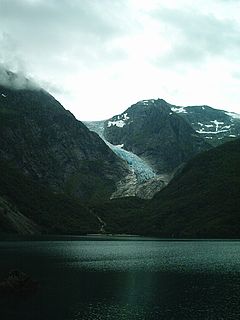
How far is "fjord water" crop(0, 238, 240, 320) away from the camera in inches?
3250

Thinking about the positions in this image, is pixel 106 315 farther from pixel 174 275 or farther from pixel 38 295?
pixel 174 275

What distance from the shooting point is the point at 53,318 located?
3024 inches

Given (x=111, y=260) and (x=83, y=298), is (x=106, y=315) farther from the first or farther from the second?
(x=111, y=260)

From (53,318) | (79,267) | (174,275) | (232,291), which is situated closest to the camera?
(53,318)

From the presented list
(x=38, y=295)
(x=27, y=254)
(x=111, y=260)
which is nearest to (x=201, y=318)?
(x=38, y=295)

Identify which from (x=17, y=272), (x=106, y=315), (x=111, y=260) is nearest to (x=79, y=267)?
(x=111, y=260)

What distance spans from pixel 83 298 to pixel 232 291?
112 ft

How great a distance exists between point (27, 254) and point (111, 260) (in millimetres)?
32309

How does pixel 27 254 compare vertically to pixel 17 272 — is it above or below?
below

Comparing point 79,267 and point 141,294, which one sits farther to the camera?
point 79,267

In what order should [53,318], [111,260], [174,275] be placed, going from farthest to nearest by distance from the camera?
[111,260]
[174,275]
[53,318]

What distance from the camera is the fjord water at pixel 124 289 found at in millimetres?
82562

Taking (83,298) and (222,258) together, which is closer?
(83,298)

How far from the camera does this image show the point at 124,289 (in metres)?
108
